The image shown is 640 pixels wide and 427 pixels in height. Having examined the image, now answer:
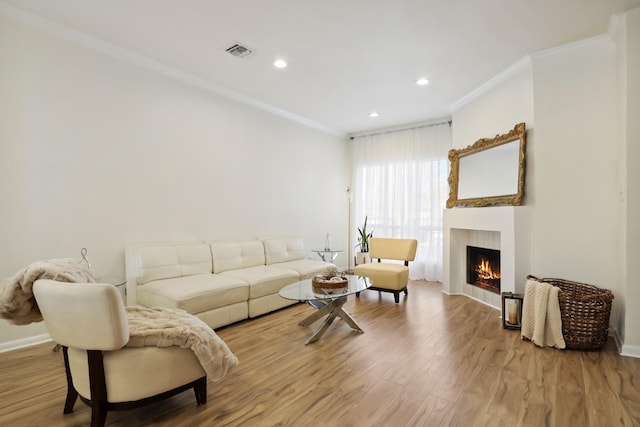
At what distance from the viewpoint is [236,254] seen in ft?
14.0

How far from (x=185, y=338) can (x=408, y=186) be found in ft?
16.1

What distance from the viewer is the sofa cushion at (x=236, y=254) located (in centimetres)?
406

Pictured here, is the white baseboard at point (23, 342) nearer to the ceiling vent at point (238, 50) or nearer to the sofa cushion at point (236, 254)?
the sofa cushion at point (236, 254)

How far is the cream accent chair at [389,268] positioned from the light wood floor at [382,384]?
1.08 metres

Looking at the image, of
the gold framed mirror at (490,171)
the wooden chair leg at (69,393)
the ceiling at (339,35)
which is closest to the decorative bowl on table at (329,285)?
the wooden chair leg at (69,393)

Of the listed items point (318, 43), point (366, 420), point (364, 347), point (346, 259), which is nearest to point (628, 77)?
point (318, 43)

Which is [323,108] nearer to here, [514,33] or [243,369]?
[514,33]

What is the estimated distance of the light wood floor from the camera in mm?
1914

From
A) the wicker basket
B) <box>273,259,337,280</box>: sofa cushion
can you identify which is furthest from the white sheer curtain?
the wicker basket

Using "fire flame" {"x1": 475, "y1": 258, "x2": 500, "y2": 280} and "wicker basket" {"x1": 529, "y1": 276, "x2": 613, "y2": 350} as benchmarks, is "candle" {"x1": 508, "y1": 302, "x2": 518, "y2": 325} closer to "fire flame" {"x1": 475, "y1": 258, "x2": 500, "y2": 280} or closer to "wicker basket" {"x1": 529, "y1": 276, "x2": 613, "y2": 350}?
"wicker basket" {"x1": 529, "y1": 276, "x2": 613, "y2": 350}

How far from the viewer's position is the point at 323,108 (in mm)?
5176

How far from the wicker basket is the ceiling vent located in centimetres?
381

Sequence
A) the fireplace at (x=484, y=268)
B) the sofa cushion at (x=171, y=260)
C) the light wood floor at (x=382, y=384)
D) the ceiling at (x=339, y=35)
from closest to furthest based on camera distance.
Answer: the light wood floor at (x=382, y=384) < the ceiling at (x=339, y=35) < the sofa cushion at (x=171, y=260) < the fireplace at (x=484, y=268)

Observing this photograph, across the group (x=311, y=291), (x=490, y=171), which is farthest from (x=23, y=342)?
(x=490, y=171)
